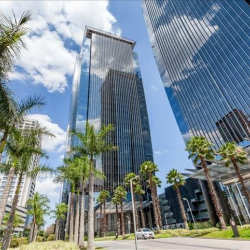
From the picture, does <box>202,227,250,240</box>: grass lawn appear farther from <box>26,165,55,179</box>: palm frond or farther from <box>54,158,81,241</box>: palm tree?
<box>26,165,55,179</box>: palm frond

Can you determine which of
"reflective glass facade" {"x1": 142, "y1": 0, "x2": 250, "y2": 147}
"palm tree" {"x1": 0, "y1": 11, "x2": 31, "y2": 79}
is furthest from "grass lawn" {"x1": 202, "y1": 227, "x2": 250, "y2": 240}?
"reflective glass facade" {"x1": 142, "y1": 0, "x2": 250, "y2": 147}

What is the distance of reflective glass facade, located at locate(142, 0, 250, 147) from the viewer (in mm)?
68000

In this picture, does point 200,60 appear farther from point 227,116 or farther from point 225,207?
point 225,207

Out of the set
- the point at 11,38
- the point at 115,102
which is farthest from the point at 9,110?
the point at 115,102

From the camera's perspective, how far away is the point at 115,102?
4624 inches

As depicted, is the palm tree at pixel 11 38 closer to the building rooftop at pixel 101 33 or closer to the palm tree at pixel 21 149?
the palm tree at pixel 21 149

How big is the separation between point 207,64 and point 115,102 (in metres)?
55.8

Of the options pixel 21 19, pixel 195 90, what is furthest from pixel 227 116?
pixel 21 19

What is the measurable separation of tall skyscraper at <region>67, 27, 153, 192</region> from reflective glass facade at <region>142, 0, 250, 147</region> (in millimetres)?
25080

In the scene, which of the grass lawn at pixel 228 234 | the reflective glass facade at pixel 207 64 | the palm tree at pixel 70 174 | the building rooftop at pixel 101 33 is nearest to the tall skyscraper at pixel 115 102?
the building rooftop at pixel 101 33

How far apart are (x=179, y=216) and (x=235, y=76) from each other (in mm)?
54811

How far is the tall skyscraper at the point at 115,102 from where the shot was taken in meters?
99.1

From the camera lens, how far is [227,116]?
7206 cm

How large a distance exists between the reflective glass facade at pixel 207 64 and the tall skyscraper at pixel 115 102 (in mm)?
25080
